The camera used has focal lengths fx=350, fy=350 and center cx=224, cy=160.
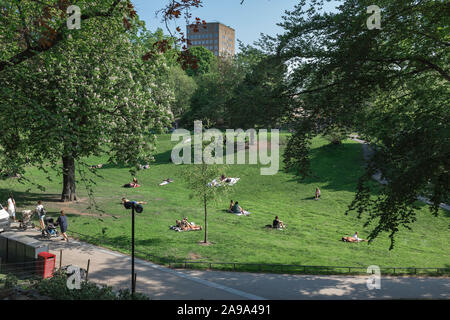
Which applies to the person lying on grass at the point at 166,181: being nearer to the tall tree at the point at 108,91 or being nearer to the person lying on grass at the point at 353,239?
the tall tree at the point at 108,91

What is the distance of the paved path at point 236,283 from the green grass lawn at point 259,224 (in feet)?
5.04

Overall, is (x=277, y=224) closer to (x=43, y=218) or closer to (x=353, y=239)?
(x=353, y=239)

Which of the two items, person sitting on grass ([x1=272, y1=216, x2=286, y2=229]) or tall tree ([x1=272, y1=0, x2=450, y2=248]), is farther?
person sitting on grass ([x1=272, y1=216, x2=286, y2=229])

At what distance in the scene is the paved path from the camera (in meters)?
12.0

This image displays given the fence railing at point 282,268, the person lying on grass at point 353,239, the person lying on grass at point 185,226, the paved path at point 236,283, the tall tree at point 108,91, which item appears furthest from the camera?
the person lying on grass at point 185,226

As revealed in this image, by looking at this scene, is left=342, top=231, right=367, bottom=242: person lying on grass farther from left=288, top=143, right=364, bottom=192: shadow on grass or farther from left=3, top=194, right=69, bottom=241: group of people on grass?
left=3, top=194, right=69, bottom=241: group of people on grass

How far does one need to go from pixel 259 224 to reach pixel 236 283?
9.70m

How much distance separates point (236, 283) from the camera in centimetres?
1312

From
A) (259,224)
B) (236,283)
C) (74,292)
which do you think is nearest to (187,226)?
(259,224)

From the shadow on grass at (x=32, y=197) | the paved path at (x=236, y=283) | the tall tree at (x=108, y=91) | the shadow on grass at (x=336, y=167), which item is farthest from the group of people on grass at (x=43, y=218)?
the shadow on grass at (x=336, y=167)

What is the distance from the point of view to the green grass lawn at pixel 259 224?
1706 cm

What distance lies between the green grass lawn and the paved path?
153 cm

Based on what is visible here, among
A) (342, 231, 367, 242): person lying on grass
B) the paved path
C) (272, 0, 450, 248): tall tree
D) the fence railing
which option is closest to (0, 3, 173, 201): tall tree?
the paved path
